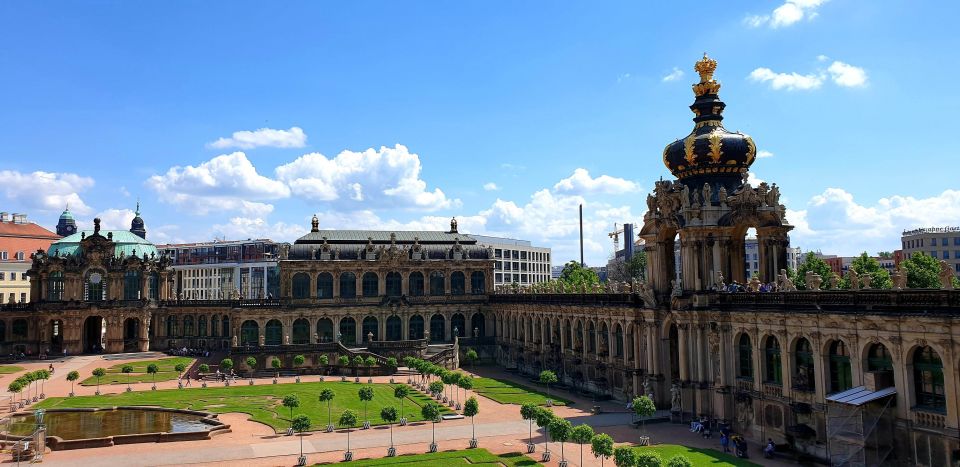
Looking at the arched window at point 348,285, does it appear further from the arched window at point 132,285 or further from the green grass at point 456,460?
the green grass at point 456,460

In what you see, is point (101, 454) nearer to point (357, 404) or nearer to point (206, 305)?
point (357, 404)

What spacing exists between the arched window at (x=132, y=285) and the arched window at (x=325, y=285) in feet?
95.7

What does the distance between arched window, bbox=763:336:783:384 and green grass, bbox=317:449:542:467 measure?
16861 millimetres

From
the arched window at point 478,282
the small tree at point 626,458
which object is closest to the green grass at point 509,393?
the small tree at point 626,458

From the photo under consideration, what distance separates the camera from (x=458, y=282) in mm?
115688

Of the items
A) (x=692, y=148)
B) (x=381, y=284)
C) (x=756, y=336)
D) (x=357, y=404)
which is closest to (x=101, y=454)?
(x=357, y=404)

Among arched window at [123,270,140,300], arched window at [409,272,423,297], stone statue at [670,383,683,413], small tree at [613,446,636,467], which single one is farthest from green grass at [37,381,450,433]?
arched window at [123,270,140,300]

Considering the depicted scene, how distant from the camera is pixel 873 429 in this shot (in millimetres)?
37844

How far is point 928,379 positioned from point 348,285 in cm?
8582

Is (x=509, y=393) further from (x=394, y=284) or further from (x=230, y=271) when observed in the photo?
(x=230, y=271)

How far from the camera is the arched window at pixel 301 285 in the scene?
4274 inches

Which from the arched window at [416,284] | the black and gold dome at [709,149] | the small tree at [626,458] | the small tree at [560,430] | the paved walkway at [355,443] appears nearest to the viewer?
the small tree at [626,458]

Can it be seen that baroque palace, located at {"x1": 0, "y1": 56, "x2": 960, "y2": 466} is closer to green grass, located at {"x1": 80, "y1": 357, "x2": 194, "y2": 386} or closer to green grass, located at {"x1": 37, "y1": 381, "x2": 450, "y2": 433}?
green grass, located at {"x1": 80, "y1": 357, "x2": 194, "y2": 386}

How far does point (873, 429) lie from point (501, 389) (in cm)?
4341
